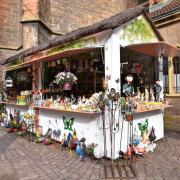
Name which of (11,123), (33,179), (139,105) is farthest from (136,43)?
(11,123)

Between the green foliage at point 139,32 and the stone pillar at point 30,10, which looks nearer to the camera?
the green foliage at point 139,32

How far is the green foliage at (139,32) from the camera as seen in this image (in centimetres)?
665

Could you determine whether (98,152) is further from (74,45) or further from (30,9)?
(30,9)

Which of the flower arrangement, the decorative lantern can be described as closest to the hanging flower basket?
the flower arrangement

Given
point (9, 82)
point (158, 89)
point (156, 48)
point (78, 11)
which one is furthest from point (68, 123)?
point (78, 11)

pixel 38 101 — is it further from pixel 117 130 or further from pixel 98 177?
pixel 98 177

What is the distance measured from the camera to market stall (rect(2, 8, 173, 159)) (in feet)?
20.8

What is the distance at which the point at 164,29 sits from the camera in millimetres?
10695

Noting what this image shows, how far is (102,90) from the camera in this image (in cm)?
778

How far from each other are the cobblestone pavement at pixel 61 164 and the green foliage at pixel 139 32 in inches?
119

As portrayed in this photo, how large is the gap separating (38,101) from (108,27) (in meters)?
4.13

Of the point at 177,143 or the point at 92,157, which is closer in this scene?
the point at 92,157

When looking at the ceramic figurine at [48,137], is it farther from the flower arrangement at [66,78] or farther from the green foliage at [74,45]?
the green foliage at [74,45]

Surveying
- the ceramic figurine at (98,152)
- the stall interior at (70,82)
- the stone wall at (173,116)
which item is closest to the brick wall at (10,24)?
the stall interior at (70,82)
